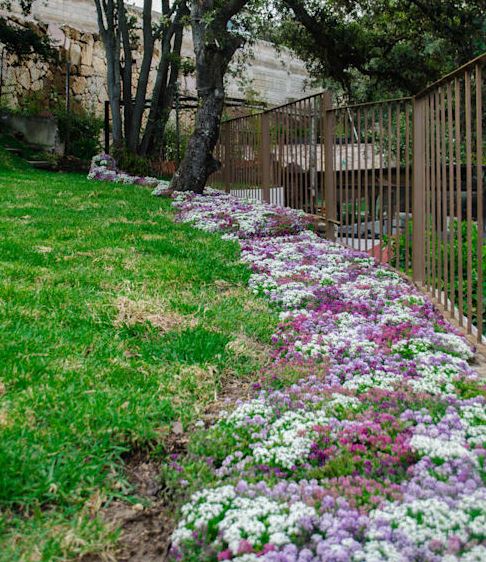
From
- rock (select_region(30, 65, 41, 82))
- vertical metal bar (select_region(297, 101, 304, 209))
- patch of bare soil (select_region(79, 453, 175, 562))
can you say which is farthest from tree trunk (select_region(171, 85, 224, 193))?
patch of bare soil (select_region(79, 453, 175, 562))

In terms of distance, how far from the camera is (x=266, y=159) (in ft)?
39.2

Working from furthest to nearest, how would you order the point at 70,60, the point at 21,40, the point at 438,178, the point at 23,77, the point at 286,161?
the point at 70,60 → the point at 23,77 → the point at 21,40 → the point at 286,161 → the point at 438,178

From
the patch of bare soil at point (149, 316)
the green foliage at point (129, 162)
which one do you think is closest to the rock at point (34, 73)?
the green foliage at point (129, 162)

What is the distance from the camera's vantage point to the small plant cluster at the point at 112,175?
1460cm

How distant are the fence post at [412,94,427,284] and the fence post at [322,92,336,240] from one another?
8.14 ft

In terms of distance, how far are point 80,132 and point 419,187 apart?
622 inches

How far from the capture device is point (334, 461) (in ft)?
9.14

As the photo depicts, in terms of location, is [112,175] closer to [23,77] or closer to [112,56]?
[112,56]

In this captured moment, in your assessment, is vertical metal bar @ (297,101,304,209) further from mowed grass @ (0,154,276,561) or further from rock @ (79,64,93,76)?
rock @ (79,64,93,76)

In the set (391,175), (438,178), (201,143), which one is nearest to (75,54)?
(201,143)

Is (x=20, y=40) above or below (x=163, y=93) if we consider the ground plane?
above

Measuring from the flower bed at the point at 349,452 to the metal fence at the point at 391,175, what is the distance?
78cm

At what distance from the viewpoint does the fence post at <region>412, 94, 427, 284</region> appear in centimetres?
613

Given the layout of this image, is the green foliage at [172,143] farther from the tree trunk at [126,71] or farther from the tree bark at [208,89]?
the tree bark at [208,89]
